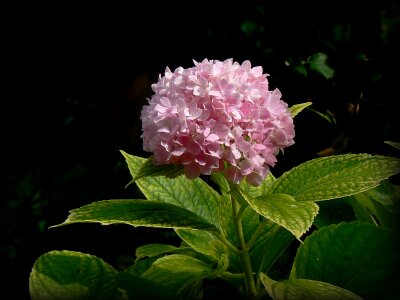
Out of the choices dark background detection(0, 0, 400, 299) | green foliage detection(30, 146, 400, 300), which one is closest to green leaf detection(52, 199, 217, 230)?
green foliage detection(30, 146, 400, 300)

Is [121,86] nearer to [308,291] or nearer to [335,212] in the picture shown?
[335,212]

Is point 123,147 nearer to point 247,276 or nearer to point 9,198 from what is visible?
point 9,198

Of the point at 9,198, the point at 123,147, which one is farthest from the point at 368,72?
the point at 9,198

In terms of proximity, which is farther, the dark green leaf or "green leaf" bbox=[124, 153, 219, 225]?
"green leaf" bbox=[124, 153, 219, 225]

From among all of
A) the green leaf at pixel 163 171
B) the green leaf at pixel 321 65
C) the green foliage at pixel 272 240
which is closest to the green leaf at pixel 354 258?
the green foliage at pixel 272 240

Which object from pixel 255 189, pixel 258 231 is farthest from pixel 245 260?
pixel 255 189

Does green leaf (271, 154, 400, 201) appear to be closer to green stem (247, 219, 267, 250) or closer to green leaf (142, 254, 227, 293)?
green stem (247, 219, 267, 250)
